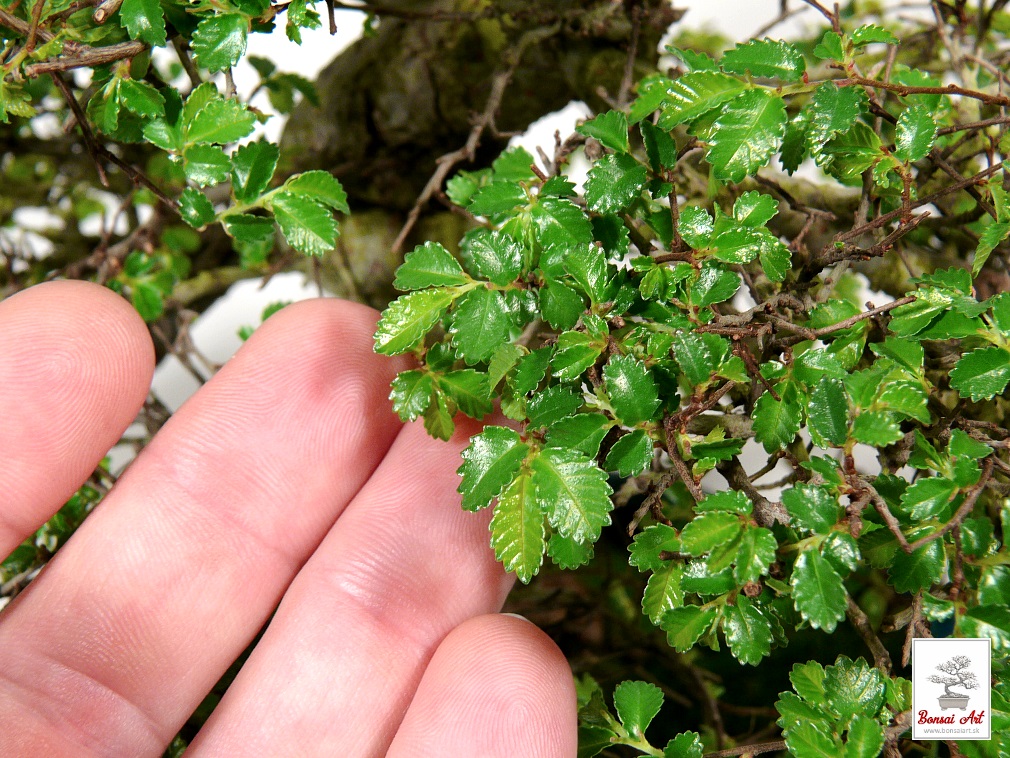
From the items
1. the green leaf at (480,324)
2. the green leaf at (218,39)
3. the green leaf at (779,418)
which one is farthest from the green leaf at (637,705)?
the green leaf at (218,39)

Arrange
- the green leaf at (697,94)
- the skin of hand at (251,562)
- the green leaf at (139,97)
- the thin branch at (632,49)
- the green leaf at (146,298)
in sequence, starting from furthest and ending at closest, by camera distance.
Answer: the green leaf at (146,298), the thin branch at (632,49), the skin of hand at (251,562), the green leaf at (139,97), the green leaf at (697,94)

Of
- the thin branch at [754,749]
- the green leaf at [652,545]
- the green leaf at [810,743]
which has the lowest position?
the thin branch at [754,749]

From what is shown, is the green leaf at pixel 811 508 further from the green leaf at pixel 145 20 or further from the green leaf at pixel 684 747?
the green leaf at pixel 145 20

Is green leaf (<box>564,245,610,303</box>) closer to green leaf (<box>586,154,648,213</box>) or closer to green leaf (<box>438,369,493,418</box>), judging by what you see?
green leaf (<box>586,154,648,213</box>)

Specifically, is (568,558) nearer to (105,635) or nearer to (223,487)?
(223,487)

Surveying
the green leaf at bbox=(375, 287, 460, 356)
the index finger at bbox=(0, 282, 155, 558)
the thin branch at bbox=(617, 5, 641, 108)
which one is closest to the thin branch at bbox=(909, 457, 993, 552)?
the green leaf at bbox=(375, 287, 460, 356)

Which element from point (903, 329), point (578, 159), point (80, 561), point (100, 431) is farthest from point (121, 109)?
point (578, 159)
